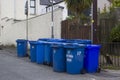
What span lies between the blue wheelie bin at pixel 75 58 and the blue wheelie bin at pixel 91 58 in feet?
1.04

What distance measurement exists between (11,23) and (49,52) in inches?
748

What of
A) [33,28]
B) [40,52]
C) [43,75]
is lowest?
[43,75]

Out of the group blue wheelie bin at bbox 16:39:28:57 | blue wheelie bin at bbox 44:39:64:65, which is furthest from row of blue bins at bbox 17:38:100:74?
blue wheelie bin at bbox 16:39:28:57

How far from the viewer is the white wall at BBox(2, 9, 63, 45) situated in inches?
1044

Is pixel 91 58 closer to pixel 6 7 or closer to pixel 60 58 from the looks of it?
pixel 60 58

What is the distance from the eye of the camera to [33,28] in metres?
31.1

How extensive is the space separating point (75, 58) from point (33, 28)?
16.5 metres

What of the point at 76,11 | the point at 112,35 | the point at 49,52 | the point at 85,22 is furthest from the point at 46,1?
the point at 49,52

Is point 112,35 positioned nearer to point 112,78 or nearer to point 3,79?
point 112,78

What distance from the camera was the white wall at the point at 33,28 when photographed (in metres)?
26.5

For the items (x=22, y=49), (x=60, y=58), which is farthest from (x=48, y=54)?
(x=22, y=49)

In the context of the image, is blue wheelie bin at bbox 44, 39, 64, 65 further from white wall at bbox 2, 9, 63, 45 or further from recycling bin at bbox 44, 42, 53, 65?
white wall at bbox 2, 9, 63, 45

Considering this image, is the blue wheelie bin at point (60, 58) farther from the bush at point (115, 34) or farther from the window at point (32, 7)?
the window at point (32, 7)

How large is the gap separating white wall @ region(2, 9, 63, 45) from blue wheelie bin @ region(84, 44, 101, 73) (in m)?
10.7
